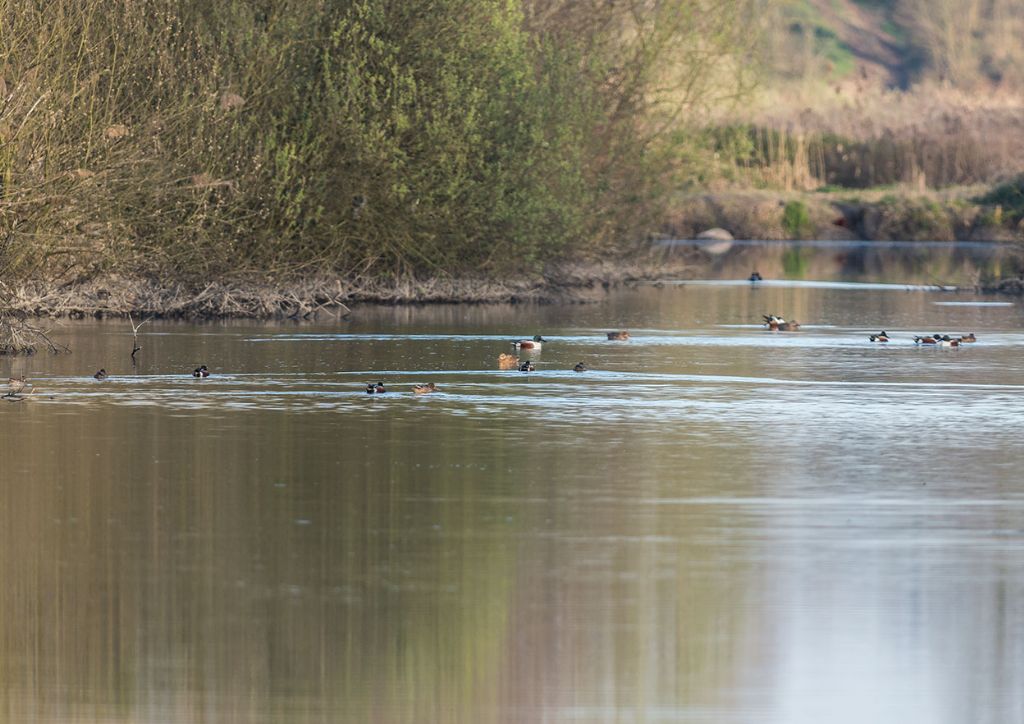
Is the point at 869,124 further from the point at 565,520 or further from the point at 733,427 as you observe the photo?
the point at 565,520

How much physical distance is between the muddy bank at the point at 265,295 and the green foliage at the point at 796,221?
2382 cm

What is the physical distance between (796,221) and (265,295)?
106 ft

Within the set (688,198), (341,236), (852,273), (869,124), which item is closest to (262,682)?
(341,236)

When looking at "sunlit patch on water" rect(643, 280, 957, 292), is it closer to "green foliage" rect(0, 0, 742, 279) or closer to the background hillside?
"green foliage" rect(0, 0, 742, 279)

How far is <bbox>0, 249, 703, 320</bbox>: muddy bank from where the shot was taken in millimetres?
28938

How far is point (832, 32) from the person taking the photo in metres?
123

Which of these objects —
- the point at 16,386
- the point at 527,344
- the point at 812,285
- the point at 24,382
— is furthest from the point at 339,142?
the point at 16,386

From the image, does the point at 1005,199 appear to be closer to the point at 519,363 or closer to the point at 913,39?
the point at 519,363

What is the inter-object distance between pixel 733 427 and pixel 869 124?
52.1 metres

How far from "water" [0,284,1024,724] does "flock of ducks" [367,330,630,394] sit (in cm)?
22

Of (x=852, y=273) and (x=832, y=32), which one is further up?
(x=832, y=32)

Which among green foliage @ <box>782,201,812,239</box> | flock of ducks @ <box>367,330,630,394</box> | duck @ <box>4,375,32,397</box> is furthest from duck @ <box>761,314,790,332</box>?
green foliage @ <box>782,201,812,239</box>

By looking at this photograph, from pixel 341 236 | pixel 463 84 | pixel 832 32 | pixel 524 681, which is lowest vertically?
pixel 524 681

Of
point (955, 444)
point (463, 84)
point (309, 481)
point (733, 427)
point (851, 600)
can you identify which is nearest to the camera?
point (851, 600)
